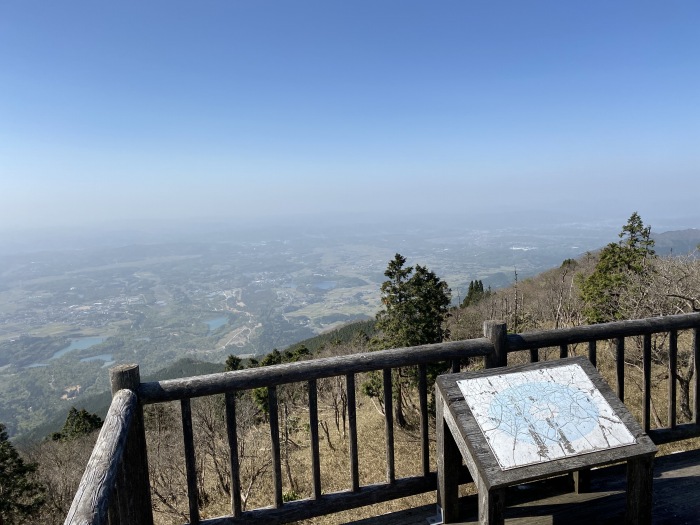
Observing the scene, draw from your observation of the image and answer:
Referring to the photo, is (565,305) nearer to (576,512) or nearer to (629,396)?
(629,396)

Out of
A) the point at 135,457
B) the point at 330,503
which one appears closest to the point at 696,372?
the point at 330,503

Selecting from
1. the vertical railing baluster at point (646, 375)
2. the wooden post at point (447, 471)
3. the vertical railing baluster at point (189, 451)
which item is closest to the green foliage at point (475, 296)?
the vertical railing baluster at point (646, 375)

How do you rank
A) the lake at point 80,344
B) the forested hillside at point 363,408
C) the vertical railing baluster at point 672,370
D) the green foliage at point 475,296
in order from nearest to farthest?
the vertical railing baluster at point 672,370 → the forested hillside at point 363,408 → the green foliage at point 475,296 → the lake at point 80,344

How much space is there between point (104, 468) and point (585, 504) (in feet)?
9.09

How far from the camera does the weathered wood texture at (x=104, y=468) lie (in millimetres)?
1313

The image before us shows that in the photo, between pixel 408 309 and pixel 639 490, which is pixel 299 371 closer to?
pixel 639 490

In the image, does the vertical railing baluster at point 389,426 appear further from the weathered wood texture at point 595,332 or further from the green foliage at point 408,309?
the green foliage at point 408,309

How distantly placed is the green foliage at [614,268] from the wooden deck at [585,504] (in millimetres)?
13316

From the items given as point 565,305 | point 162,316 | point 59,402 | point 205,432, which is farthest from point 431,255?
point 205,432

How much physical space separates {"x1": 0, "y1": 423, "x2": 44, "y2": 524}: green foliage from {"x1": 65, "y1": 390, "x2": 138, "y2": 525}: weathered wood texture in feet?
50.8

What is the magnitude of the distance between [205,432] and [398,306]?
8365 mm

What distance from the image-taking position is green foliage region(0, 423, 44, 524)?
1338cm

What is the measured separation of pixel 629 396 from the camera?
1052cm

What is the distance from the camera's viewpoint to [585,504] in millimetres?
2775
